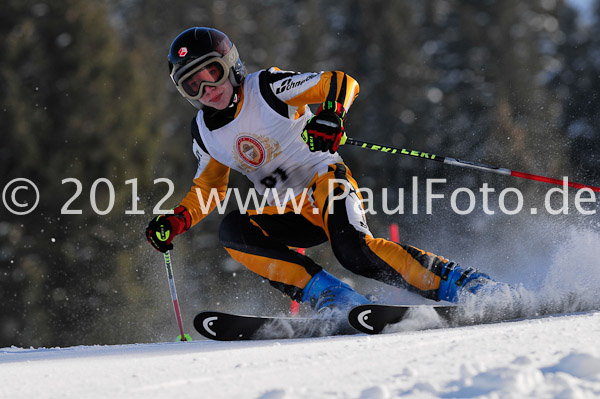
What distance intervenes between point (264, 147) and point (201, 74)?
559 millimetres

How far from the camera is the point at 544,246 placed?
5.69m

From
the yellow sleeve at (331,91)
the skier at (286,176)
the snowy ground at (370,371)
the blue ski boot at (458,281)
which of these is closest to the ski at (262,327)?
the skier at (286,176)

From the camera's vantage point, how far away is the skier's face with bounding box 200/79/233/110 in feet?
12.0

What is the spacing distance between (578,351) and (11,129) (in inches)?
653

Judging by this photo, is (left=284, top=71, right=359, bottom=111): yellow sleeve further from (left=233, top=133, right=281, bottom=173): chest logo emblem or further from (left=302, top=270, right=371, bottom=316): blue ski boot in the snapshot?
(left=302, top=270, right=371, bottom=316): blue ski boot

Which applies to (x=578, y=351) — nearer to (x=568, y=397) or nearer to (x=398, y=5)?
(x=568, y=397)

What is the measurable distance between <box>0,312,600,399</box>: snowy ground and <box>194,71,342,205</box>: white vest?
1687 millimetres

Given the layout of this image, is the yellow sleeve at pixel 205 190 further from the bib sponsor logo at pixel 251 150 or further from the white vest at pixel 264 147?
the bib sponsor logo at pixel 251 150

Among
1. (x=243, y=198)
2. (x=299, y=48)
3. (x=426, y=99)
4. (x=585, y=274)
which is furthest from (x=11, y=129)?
(x=585, y=274)

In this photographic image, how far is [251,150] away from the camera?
3807mm

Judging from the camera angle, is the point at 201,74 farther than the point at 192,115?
No

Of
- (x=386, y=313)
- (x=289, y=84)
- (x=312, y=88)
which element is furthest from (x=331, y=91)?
(x=386, y=313)

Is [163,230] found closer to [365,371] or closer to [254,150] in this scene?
[254,150]

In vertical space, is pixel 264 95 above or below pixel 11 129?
below
